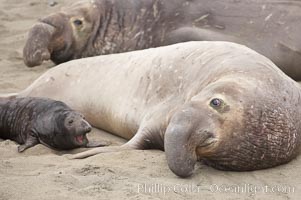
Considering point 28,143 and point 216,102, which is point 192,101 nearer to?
point 216,102

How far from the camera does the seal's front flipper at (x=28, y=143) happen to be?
508 centimetres

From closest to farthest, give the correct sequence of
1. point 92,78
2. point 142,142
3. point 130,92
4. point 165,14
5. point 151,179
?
point 151,179
point 142,142
point 130,92
point 92,78
point 165,14

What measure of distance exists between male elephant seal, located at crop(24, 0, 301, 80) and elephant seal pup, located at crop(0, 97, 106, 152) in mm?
1369

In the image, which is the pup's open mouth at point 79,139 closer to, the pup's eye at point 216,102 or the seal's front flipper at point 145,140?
the seal's front flipper at point 145,140

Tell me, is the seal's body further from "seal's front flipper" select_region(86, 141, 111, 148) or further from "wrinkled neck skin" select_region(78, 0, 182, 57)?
"wrinkled neck skin" select_region(78, 0, 182, 57)

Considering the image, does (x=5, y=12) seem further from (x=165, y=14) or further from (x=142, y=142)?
(x=142, y=142)

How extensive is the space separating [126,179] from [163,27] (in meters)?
2.78

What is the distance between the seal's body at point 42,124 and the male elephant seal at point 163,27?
4.52ft

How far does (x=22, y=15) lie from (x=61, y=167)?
5242 millimetres

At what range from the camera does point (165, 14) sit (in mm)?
6766

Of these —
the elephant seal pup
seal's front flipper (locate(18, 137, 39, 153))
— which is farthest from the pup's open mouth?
seal's front flipper (locate(18, 137, 39, 153))

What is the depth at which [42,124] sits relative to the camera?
213 inches

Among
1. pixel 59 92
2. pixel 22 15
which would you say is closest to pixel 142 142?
pixel 59 92

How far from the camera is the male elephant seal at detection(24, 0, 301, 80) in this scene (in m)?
6.43
